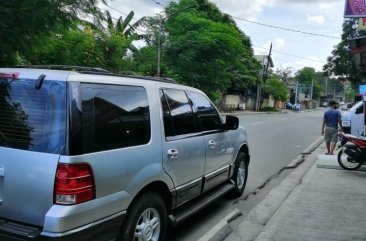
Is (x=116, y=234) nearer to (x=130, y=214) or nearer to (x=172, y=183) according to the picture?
(x=130, y=214)

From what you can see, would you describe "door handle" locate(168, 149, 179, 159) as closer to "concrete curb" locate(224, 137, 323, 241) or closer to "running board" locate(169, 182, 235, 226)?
"running board" locate(169, 182, 235, 226)

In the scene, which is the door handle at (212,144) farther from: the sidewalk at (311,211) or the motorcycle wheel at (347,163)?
the motorcycle wheel at (347,163)

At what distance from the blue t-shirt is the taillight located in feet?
34.9

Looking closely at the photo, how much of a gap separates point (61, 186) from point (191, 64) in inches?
1175

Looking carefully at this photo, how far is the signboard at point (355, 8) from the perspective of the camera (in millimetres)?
9797

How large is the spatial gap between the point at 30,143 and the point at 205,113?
2798mm

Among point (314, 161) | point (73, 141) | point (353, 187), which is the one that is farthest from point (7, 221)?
point (314, 161)

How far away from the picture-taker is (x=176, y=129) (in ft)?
15.8

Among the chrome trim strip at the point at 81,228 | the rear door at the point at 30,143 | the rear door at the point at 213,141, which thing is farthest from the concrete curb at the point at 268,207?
the rear door at the point at 30,143

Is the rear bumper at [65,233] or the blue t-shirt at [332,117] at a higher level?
the blue t-shirt at [332,117]

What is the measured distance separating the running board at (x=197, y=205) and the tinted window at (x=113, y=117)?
3.61 feet

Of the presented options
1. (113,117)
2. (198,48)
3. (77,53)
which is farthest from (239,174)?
(198,48)

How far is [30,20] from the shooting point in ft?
19.1

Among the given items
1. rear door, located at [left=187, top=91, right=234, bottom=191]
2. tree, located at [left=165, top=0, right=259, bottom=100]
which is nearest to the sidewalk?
rear door, located at [left=187, top=91, right=234, bottom=191]
